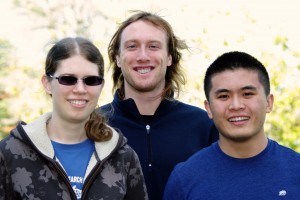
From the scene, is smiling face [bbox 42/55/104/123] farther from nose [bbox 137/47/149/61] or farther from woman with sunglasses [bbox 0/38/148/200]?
nose [bbox 137/47/149/61]

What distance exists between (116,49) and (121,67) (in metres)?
0.23

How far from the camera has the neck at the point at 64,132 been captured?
11.3 feet

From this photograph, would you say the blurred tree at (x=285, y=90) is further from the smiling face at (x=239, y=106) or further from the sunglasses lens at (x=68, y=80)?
the sunglasses lens at (x=68, y=80)

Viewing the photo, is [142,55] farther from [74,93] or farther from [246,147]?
[246,147]

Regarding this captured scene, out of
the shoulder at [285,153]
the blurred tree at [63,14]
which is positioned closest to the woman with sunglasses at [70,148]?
the shoulder at [285,153]

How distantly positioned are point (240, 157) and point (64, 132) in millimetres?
988

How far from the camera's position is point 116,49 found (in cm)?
452

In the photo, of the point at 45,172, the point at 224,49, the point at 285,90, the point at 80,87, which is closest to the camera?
the point at 45,172

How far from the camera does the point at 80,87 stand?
3398 millimetres

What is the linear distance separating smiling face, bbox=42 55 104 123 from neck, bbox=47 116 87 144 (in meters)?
0.03

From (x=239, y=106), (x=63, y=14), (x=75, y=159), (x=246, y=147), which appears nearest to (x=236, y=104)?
(x=239, y=106)

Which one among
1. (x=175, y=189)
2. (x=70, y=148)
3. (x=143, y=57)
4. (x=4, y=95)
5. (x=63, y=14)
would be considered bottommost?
(x=175, y=189)

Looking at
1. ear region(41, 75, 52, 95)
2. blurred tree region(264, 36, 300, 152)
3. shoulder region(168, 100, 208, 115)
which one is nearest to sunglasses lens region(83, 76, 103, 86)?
ear region(41, 75, 52, 95)

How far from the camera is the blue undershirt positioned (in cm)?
332
